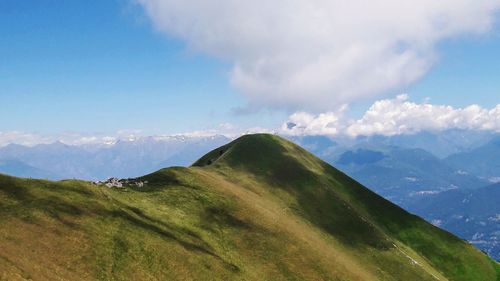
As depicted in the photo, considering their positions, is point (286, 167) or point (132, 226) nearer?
point (132, 226)

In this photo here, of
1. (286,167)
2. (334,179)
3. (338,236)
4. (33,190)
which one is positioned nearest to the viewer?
(33,190)

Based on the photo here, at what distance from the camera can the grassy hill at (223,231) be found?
53.4 meters

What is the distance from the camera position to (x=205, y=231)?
7600 centimetres

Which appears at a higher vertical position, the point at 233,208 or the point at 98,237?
the point at 233,208

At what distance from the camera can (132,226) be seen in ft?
211

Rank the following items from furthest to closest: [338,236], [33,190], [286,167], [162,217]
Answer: [286,167], [338,236], [162,217], [33,190]

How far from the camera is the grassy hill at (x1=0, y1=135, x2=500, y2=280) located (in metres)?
53.4

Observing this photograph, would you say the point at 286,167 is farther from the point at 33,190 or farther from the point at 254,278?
the point at 33,190

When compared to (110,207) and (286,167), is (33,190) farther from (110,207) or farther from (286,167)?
(286,167)

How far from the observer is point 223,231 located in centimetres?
7850

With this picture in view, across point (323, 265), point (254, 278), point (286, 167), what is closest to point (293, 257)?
point (323, 265)

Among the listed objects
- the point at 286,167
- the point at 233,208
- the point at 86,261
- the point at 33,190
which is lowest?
the point at 86,261

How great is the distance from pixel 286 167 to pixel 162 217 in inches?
2738

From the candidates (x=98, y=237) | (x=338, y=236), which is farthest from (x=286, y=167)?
(x=98, y=237)
